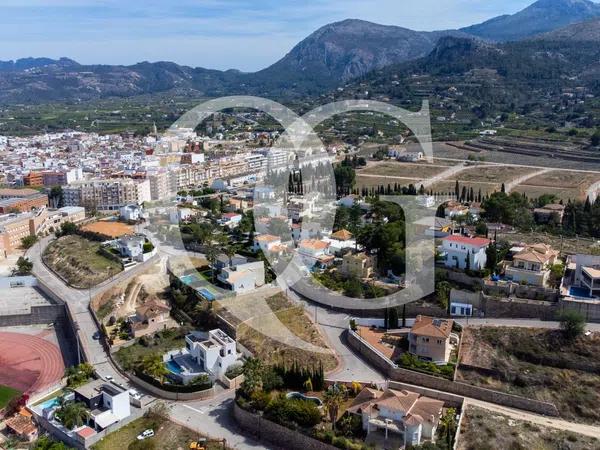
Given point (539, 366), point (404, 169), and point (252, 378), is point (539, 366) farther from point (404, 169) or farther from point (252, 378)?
point (404, 169)

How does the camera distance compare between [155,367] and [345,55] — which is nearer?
[155,367]

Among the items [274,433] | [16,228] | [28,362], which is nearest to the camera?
[274,433]

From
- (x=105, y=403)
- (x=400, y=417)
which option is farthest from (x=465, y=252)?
(x=105, y=403)

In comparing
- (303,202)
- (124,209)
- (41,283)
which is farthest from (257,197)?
(41,283)

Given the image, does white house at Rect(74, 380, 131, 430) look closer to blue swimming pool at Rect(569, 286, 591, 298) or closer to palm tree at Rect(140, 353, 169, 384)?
palm tree at Rect(140, 353, 169, 384)

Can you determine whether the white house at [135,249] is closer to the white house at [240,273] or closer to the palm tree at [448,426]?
the white house at [240,273]

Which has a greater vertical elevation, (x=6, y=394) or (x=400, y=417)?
(x=400, y=417)

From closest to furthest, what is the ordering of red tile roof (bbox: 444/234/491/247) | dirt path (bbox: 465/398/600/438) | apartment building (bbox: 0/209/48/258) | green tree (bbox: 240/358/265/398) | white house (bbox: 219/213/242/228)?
1. dirt path (bbox: 465/398/600/438)
2. green tree (bbox: 240/358/265/398)
3. red tile roof (bbox: 444/234/491/247)
4. white house (bbox: 219/213/242/228)
5. apartment building (bbox: 0/209/48/258)

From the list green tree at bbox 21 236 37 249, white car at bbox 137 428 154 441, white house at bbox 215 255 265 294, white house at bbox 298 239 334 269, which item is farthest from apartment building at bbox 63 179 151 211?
white car at bbox 137 428 154 441
